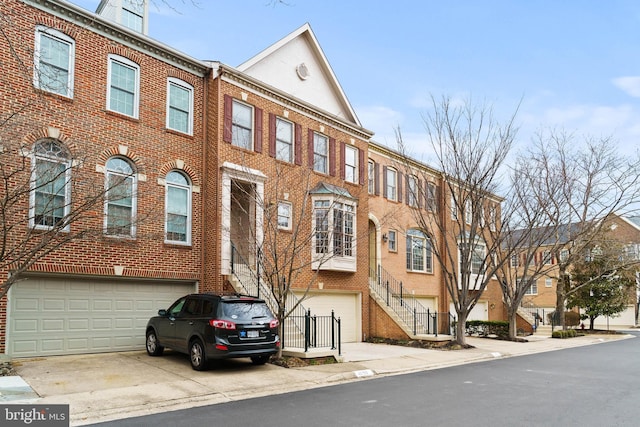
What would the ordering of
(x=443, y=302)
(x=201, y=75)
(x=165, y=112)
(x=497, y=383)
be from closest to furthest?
(x=497, y=383) → (x=165, y=112) → (x=201, y=75) → (x=443, y=302)

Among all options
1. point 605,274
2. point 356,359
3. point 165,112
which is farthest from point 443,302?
point 165,112

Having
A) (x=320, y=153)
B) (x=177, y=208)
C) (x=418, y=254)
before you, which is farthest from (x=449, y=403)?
(x=418, y=254)

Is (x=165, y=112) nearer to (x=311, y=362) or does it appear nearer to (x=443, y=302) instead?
(x=311, y=362)

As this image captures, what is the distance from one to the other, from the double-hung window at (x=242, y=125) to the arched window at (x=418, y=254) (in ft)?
39.4

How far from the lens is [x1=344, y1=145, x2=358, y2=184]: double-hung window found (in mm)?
22500

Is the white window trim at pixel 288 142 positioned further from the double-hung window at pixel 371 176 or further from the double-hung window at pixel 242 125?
the double-hung window at pixel 371 176

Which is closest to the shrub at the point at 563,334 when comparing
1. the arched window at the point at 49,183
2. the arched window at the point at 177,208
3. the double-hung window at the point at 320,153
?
the double-hung window at the point at 320,153

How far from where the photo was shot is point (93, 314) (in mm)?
14375

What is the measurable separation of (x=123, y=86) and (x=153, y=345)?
737cm

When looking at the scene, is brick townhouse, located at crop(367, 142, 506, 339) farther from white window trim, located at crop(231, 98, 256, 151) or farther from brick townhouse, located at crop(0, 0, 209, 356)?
brick townhouse, located at crop(0, 0, 209, 356)

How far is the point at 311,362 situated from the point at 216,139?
7582 mm

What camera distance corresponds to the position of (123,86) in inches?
610

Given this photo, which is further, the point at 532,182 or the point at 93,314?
the point at 532,182

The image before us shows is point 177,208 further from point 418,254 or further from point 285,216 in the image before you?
point 418,254
